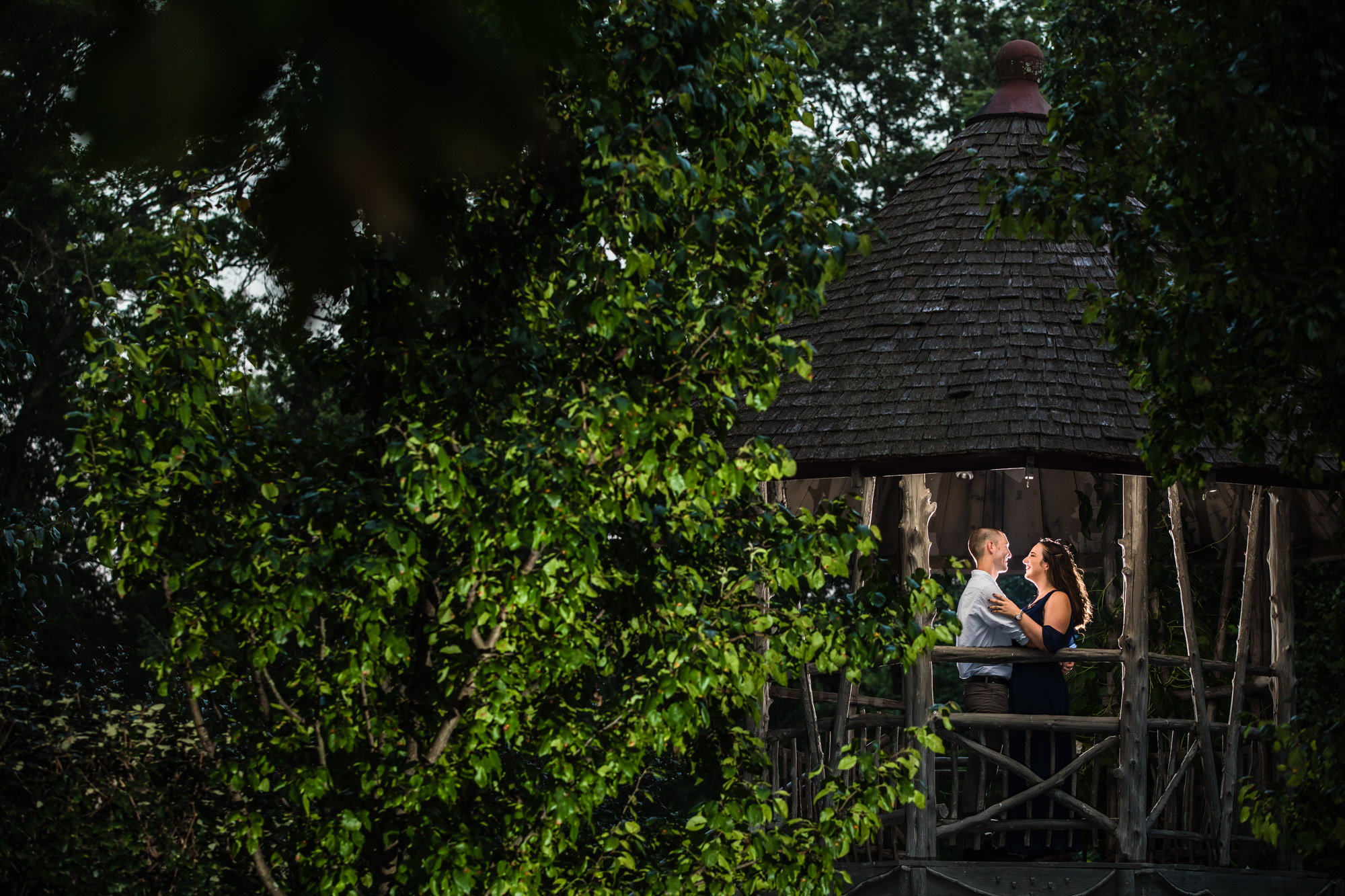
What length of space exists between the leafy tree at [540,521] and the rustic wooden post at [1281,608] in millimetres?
4824

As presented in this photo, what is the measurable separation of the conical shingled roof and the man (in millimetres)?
567

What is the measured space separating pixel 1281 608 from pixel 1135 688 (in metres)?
1.65

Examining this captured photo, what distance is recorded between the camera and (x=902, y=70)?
21.5 metres

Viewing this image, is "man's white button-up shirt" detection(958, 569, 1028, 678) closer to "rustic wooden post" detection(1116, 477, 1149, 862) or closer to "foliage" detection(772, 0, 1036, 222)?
"rustic wooden post" detection(1116, 477, 1149, 862)

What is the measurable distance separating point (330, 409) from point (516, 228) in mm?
16005

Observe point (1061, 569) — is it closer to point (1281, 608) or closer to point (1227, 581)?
point (1281, 608)

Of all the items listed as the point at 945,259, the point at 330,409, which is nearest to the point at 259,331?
the point at 945,259

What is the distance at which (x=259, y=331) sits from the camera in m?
1.75

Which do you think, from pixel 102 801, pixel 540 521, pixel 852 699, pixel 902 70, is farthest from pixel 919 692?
pixel 902 70

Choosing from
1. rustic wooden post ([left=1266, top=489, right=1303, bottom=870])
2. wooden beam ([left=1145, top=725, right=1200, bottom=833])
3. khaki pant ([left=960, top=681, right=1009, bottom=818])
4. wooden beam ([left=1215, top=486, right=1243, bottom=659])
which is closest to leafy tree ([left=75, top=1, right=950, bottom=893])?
khaki pant ([left=960, top=681, right=1009, bottom=818])

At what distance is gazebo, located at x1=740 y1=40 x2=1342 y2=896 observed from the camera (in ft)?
26.7

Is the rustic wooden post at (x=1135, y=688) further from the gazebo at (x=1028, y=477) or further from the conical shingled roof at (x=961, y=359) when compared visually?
the conical shingled roof at (x=961, y=359)

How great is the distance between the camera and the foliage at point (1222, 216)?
480 centimetres

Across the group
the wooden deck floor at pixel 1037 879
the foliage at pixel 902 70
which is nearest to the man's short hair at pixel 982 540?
the wooden deck floor at pixel 1037 879
